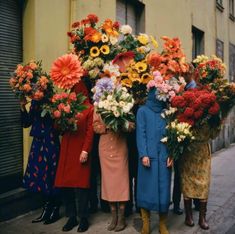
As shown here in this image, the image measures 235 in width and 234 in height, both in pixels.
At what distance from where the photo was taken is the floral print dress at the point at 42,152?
5.66 meters

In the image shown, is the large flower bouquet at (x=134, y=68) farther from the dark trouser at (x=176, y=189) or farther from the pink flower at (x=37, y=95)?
the dark trouser at (x=176, y=189)

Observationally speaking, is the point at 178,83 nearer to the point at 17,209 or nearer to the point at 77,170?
the point at 77,170

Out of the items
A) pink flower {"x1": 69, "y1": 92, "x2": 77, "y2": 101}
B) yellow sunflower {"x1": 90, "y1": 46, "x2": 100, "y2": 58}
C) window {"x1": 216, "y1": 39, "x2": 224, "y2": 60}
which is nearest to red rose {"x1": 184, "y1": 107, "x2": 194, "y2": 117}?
pink flower {"x1": 69, "y1": 92, "x2": 77, "y2": 101}

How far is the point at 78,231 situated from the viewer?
5.46 meters

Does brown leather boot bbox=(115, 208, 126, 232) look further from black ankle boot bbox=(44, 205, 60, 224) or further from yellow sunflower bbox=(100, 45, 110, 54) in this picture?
yellow sunflower bbox=(100, 45, 110, 54)

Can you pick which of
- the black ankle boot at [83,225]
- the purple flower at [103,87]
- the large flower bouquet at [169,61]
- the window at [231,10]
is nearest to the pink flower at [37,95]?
the purple flower at [103,87]

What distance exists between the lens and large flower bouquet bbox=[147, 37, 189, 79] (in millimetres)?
5297

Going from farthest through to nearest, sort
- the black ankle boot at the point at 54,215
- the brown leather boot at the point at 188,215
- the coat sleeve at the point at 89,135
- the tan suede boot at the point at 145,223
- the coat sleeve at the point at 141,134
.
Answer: the black ankle boot at the point at 54,215, the brown leather boot at the point at 188,215, the coat sleeve at the point at 89,135, the tan suede boot at the point at 145,223, the coat sleeve at the point at 141,134

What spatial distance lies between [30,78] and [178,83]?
1.79 metres

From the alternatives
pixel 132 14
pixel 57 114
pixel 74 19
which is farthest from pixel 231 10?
pixel 57 114

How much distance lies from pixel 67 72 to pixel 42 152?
45.4 inches

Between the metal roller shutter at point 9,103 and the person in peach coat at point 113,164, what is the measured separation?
4.67 ft

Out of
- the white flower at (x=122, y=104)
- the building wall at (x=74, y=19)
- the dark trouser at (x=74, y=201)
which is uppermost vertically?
the building wall at (x=74, y=19)

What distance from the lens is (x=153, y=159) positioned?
518cm
